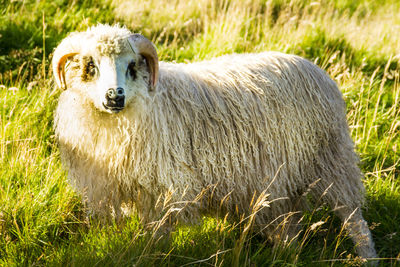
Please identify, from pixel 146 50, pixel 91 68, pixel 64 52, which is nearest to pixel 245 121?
pixel 146 50

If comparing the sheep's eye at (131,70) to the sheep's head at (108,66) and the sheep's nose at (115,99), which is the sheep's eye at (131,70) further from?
the sheep's nose at (115,99)

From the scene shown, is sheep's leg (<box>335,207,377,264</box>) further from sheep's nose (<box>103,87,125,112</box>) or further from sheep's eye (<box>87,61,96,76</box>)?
sheep's eye (<box>87,61,96,76</box>)

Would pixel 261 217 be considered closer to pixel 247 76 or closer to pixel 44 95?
pixel 247 76

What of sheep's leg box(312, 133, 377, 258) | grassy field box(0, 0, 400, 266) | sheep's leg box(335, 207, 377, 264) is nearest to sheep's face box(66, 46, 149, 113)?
grassy field box(0, 0, 400, 266)

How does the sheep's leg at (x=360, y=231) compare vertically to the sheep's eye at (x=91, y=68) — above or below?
below

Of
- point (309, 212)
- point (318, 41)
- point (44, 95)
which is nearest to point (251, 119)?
point (309, 212)

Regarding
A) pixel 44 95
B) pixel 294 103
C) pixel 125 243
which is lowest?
pixel 125 243

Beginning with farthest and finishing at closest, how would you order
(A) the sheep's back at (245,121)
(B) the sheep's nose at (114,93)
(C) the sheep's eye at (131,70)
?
(A) the sheep's back at (245,121) < (C) the sheep's eye at (131,70) < (B) the sheep's nose at (114,93)

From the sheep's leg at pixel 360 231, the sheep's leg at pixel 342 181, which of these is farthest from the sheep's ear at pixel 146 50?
the sheep's leg at pixel 360 231

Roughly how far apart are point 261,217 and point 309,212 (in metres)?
0.58

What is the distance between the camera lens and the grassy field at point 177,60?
2.75 meters

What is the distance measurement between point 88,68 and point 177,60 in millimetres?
2653

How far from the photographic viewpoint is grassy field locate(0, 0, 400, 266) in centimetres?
275

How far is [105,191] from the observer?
2.99 metres
